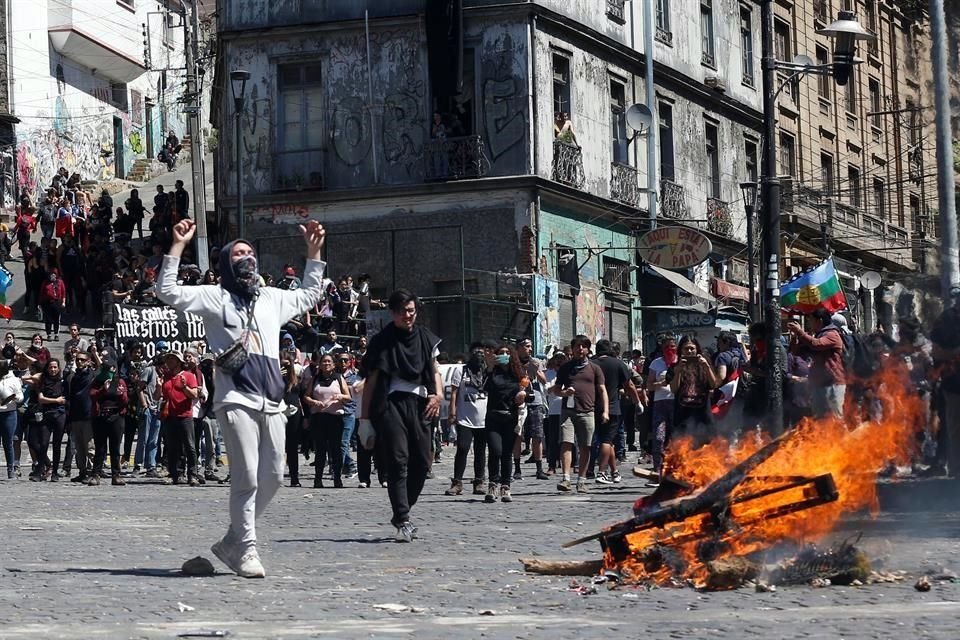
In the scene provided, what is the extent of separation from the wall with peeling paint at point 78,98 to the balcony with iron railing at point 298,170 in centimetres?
1653

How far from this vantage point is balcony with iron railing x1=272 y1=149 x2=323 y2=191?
1463 inches

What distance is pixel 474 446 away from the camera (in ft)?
60.6

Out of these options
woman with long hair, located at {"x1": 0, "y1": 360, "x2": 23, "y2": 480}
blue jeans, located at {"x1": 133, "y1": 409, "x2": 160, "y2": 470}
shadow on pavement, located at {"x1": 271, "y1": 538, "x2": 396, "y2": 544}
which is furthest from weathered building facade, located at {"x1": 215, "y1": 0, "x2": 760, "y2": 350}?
shadow on pavement, located at {"x1": 271, "y1": 538, "x2": 396, "y2": 544}

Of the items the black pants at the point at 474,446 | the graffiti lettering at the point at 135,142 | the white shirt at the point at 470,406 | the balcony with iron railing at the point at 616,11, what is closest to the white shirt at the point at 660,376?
the black pants at the point at 474,446

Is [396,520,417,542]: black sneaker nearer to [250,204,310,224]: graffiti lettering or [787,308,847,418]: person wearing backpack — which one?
[787,308,847,418]: person wearing backpack

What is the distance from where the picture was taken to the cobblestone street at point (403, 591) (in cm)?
805

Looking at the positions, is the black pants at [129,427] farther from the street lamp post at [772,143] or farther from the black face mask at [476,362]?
the street lamp post at [772,143]

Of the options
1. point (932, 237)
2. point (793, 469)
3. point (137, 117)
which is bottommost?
point (793, 469)

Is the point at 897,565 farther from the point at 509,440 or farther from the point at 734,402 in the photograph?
the point at 734,402

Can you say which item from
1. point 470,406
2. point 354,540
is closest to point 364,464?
point 470,406

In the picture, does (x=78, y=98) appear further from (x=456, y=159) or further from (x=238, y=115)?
(x=238, y=115)

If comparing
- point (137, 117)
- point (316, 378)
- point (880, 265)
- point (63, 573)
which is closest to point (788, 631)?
point (63, 573)

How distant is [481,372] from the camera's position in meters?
19.5

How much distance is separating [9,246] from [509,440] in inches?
1080
